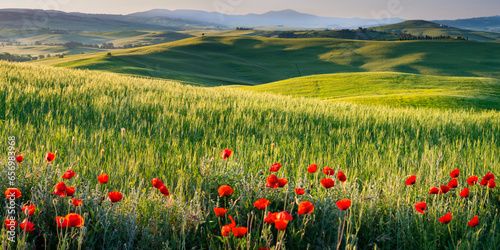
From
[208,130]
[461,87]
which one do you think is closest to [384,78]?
[461,87]

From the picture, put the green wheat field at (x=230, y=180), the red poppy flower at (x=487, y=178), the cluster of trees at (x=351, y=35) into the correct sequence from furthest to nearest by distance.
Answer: the cluster of trees at (x=351, y=35) → the red poppy flower at (x=487, y=178) → the green wheat field at (x=230, y=180)

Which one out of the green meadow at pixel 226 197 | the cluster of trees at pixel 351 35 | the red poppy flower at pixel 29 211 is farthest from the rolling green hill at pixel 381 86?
the cluster of trees at pixel 351 35

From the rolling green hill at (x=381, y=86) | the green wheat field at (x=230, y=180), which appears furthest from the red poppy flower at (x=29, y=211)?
the rolling green hill at (x=381, y=86)

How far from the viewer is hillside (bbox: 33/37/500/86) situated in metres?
72.8

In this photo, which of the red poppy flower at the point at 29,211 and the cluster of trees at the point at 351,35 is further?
the cluster of trees at the point at 351,35

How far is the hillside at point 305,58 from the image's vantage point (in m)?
72.8

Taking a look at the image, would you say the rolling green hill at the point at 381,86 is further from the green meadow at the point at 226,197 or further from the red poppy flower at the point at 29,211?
the red poppy flower at the point at 29,211

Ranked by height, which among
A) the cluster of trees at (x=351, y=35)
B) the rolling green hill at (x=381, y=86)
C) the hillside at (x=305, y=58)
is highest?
the cluster of trees at (x=351, y=35)

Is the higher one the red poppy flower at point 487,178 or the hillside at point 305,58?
the hillside at point 305,58

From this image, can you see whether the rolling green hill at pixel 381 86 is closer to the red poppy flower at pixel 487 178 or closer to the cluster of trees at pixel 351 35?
the red poppy flower at pixel 487 178

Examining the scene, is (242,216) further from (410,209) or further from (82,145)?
(82,145)

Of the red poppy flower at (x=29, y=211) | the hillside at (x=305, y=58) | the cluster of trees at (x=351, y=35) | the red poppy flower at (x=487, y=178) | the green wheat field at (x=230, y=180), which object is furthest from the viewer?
the cluster of trees at (x=351, y=35)

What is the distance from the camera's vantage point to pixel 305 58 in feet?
313

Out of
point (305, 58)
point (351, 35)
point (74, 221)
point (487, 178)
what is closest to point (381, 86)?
point (487, 178)
